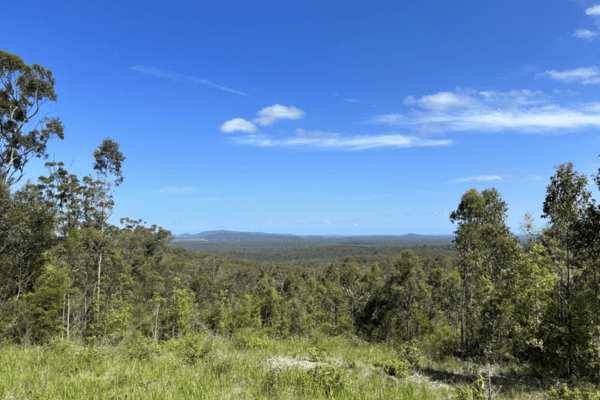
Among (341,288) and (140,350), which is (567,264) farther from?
(341,288)

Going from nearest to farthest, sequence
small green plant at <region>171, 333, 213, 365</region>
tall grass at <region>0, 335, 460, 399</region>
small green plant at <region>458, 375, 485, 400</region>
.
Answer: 1. small green plant at <region>458, 375, 485, 400</region>
2. tall grass at <region>0, 335, 460, 399</region>
3. small green plant at <region>171, 333, 213, 365</region>

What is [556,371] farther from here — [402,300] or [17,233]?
[17,233]

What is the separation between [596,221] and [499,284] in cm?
434

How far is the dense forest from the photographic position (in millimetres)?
11117

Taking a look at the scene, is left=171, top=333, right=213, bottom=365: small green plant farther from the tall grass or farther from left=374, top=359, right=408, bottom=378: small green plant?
left=374, top=359, right=408, bottom=378: small green plant

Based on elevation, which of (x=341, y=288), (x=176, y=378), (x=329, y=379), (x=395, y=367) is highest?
(x=329, y=379)

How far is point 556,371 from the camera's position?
11.1 metres

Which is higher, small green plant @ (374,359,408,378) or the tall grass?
the tall grass

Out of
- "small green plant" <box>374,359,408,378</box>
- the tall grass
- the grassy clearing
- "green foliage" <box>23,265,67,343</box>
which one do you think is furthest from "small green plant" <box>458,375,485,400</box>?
"green foliage" <box>23,265,67,343</box>

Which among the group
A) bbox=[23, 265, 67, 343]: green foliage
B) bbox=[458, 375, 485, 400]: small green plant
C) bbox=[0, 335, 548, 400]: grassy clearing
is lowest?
bbox=[23, 265, 67, 343]: green foliage

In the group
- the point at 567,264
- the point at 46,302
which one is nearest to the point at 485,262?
the point at 567,264

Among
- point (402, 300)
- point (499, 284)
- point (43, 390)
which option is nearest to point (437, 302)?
point (402, 300)

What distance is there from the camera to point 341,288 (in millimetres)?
38750

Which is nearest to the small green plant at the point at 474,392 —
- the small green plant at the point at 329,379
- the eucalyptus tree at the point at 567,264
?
the small green plant at the point at 329,379
